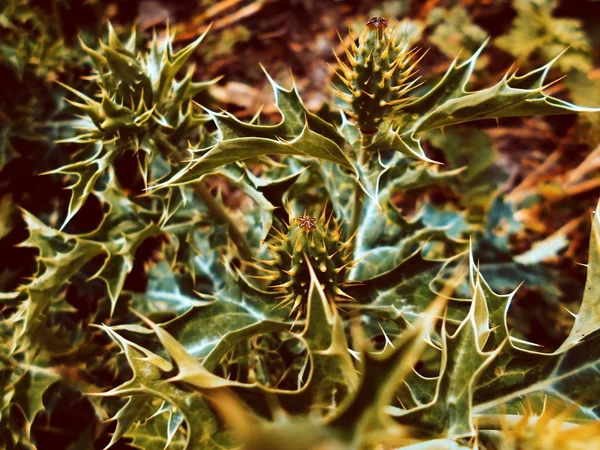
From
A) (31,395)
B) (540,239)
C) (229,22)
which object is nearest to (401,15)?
(229,22)

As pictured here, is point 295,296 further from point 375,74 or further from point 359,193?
point 375,74

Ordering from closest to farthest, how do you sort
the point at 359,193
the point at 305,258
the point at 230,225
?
the point at 305,258 < the point at 359,193 < the point at 230,225

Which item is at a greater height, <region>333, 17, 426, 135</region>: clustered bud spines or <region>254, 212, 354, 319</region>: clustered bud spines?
<region>333, 17, 426, 135</region>: clustered bud spines

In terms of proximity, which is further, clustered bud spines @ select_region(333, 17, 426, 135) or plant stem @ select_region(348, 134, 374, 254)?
plant stem @ select_region(348, 134, 374, 254)

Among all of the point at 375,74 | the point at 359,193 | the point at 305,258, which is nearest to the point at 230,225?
the point at 359,193

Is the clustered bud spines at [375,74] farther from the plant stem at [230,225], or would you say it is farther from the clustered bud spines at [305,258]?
the plant stem at [230,225]

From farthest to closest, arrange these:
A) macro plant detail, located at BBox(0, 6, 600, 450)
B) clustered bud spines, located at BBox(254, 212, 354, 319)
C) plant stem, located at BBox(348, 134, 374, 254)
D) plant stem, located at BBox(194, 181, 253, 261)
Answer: plant stem, located at BBox(194, 181, 253, 261)
plant stem, located at BBox(348, 134, 374, 254)
clustered bud spines, located at BBox(254, 212, 354, 319)
macro plant detail, located at BBox(0, 6, 600, 450)

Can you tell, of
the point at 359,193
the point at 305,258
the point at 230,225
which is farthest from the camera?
the point at 230,225

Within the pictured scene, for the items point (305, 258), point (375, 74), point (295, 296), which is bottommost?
point (295, 296)

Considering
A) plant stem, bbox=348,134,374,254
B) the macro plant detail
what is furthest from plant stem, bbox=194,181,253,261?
plant stem, bbox=348,134,374,254

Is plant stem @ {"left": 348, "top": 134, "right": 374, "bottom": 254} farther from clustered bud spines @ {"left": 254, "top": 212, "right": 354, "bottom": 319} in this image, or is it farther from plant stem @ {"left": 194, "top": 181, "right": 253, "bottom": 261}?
plant stem @ {"left": 194, "top": 181, "right": 253, "bottom": 261}
